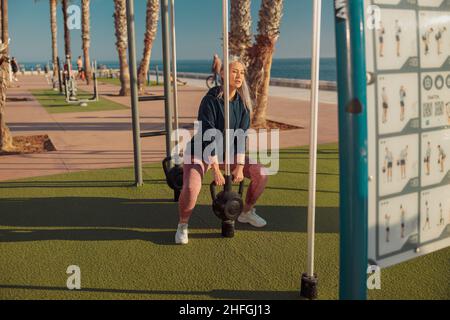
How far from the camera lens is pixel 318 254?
360cm

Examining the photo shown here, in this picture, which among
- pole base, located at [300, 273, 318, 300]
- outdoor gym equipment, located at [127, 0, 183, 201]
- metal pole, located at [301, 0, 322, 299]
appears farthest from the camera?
outdoor gym equipment, located at [127, 0, 183, 201]

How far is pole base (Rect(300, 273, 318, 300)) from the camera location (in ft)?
9.45

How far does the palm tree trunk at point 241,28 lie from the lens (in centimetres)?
1015

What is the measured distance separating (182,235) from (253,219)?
2.62 ft

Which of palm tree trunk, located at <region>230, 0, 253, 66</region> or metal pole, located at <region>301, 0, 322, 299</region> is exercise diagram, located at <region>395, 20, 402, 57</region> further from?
palm tree trunk, located at <region>230, 0, 253, 66</region>

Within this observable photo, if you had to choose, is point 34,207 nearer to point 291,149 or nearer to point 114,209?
point 114,209

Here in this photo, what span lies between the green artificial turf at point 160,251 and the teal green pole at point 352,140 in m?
0.84

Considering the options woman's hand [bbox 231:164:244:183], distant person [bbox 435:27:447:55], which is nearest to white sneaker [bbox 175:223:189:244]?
woman's hand [bbox 231:164:244:183]

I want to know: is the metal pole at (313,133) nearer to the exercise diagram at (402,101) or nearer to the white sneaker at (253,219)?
the exercise diagram at (402,101)

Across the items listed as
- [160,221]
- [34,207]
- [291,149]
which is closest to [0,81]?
[34,207]

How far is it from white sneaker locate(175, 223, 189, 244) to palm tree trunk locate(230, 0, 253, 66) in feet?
23.1

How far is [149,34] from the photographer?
20797 millimetres

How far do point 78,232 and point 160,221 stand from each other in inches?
32.8
